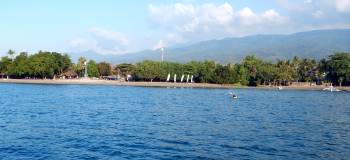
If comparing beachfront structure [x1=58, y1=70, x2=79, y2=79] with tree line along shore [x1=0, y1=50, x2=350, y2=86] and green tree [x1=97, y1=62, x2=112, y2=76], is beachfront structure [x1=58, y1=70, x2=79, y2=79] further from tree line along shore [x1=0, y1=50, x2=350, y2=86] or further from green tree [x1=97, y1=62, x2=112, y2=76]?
green tree [x1=97, y1=62, x2=112, y2=76]

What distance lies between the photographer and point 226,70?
14138 cm

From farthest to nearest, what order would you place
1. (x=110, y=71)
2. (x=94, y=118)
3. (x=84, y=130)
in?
(x=110, y=71)
(x=94, y=118)
(x=84, y=130)

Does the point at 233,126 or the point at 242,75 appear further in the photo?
the point at 242,75

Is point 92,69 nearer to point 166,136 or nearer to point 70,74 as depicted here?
point 70,74

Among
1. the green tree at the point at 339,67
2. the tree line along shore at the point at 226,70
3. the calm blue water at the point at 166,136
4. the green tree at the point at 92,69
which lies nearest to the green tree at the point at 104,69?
the green tree at the point at 92,69

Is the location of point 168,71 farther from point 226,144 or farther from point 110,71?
point 226,144

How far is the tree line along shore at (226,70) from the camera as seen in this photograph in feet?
464

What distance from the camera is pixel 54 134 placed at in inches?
1235

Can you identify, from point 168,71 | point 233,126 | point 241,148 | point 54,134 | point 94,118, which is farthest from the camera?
point 168,71

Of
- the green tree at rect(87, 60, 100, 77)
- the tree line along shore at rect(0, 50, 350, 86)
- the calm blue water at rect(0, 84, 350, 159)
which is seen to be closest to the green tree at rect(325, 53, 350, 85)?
the tree line along shore at rect(0, 50, 350, 86)

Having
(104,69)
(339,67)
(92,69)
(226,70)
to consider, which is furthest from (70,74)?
(339,67)

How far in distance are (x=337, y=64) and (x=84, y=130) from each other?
119 metres

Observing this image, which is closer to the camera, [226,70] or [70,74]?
[226,70]

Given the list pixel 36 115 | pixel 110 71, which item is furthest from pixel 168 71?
pixel 36 115
